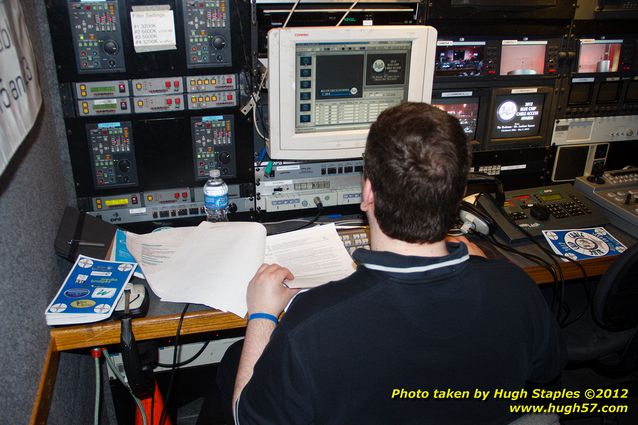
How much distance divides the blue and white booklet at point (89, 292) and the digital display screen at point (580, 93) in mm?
1526

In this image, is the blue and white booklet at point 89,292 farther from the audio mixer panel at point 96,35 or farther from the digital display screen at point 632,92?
the digital display screen at point 632,92

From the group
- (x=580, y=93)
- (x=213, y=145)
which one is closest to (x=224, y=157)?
(x=213, y=145)

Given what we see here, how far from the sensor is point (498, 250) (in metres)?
1.45

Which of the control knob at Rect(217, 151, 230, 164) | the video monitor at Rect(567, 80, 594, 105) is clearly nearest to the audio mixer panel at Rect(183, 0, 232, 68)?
the control knob at Rect(217, 151, 230, 164)

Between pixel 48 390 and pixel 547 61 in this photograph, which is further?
pixel 547 61

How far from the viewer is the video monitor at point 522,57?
1.69 meters

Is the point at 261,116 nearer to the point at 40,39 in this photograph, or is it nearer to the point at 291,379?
the point at 40,39

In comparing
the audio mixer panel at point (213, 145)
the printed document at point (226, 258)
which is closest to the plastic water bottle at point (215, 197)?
the audio mixer panel at point (213, 145)

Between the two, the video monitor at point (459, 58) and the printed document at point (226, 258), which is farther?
the video monitor at point (459, 58)

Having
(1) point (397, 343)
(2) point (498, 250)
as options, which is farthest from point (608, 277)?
(1) point (397, 343)

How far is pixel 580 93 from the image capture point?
5.92 feet

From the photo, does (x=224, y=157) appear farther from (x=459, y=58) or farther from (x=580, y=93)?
(x=580, y=93)

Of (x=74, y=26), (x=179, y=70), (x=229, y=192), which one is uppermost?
(x=74, y=26)

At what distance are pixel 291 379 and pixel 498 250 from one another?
88 centimetres
